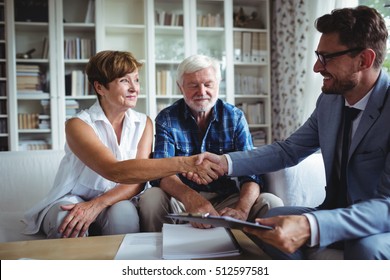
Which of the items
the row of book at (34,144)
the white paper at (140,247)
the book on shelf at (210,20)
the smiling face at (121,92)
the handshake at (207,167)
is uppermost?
the book on shelf at (210,20)

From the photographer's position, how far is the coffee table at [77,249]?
94 cm

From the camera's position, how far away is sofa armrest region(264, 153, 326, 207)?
1.56 m

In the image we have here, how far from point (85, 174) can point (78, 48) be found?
203cm

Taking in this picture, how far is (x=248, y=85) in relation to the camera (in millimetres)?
3533

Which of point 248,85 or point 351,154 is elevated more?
A: point 248,85

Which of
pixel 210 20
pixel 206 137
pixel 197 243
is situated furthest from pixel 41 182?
pixel 210 20

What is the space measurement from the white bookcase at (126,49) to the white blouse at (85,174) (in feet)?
5.75

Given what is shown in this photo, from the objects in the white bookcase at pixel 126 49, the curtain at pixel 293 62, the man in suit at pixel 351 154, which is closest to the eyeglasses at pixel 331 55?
the man in suit at pixel 351 154

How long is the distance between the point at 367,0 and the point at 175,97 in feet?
5.32

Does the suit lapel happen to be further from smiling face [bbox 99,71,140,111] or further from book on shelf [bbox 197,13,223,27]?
book on shelf [bbox 197,13,223,27]

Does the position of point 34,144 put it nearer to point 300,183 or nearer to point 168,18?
point 168,18

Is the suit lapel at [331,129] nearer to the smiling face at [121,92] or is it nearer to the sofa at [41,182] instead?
the sofa at [41,182]

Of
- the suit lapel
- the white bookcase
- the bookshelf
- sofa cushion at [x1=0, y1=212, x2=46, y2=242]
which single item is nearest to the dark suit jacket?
the suit lapel

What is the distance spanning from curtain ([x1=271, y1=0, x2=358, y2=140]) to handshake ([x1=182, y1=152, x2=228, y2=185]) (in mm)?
1953
